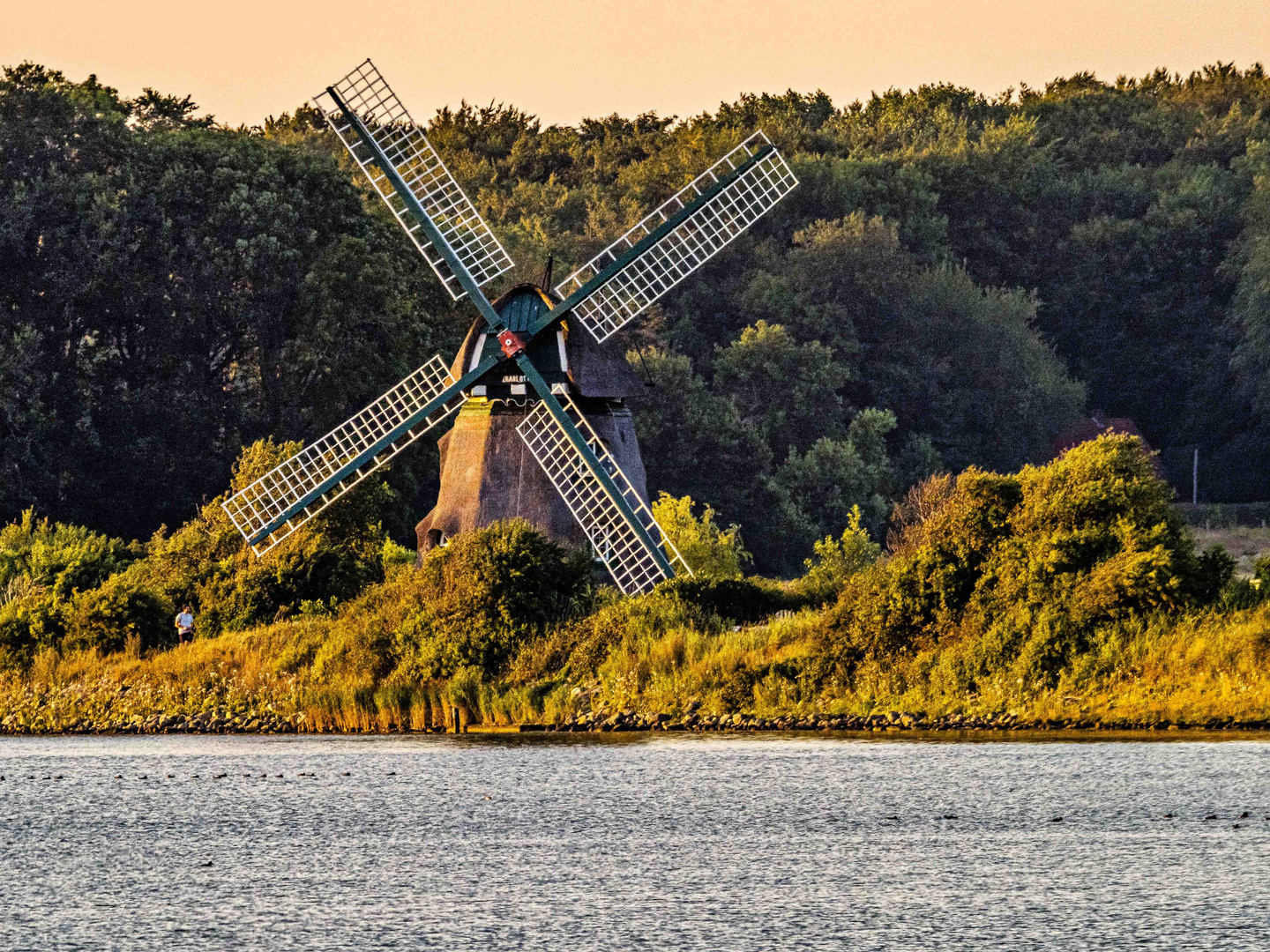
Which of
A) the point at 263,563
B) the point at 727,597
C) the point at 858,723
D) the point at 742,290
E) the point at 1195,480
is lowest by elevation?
the point at 1195,480

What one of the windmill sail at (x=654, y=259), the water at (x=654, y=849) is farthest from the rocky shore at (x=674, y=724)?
the windmill sail at (x=654, y=259)

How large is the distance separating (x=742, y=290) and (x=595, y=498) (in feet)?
119

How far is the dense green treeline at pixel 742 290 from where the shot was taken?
5441cm

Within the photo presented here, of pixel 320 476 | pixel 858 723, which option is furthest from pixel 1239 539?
pixel 858 723

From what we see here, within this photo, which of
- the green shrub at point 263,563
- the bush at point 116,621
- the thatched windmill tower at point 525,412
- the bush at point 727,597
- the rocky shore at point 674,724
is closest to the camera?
the rocky shore at point 674,724

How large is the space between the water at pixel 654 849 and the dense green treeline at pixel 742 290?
2930cm

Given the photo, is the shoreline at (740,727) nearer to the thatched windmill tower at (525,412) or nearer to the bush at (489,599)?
the bush at (489,599)

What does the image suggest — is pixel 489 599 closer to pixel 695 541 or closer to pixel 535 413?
pixel 535 413

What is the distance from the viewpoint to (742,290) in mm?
73375

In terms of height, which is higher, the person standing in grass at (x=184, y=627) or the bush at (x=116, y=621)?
the bush at (x=116, y=621)

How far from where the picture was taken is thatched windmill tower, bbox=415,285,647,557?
1506 inches

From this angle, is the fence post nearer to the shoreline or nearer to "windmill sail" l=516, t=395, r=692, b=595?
"windmill sail" l=516, t=395, r=692, b=595

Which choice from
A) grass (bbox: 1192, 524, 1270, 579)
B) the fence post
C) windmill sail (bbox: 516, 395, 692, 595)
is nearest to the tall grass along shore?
windmill sail (bbox: 516, 395, 692, 595)

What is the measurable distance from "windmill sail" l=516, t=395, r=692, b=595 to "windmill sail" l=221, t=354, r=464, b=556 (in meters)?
2.05
